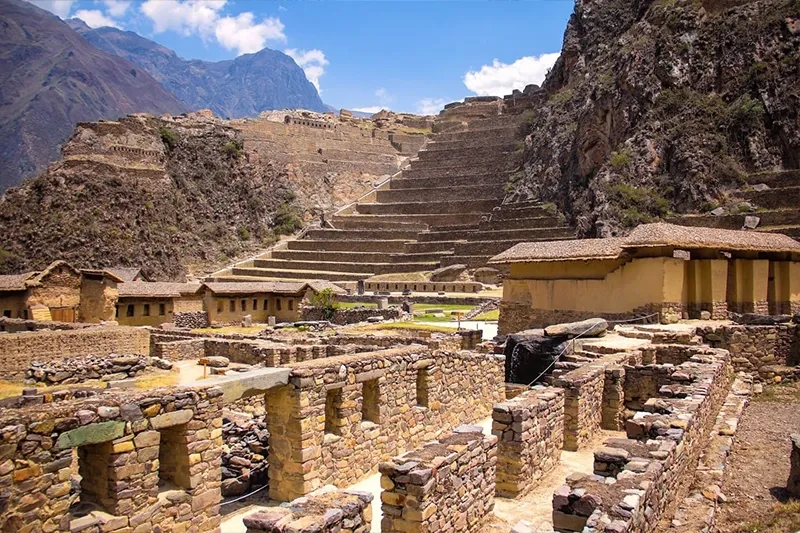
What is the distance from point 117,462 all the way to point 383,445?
4219mm

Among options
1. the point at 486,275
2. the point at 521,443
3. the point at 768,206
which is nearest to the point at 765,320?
the point at 521,443

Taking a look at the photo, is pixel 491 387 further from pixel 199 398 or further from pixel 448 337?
pixel 199 398

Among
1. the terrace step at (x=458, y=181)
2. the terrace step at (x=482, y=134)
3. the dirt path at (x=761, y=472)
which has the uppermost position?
the terrace step at (x=482, y=134)

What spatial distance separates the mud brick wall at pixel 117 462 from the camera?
211 inches

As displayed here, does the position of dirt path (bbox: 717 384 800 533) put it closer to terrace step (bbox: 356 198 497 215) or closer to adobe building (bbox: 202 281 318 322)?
adobe building (bbox: 202 281 318 322)

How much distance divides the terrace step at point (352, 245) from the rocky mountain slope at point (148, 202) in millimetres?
8016

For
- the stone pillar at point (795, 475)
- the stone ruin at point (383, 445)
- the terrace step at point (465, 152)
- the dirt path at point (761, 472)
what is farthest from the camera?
the terrace step at point (465, 152)

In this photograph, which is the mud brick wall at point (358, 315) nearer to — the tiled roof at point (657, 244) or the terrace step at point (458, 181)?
the tiled roof at point (657, 244)

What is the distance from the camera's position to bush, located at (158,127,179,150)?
3083 inches

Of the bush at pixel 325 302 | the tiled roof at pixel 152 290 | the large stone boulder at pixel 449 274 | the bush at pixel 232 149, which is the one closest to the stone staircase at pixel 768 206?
the large stone boulder at pixel 449 274

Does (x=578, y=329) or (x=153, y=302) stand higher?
(x=578, y=329)

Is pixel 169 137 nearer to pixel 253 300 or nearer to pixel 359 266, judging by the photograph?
pixel 359 266

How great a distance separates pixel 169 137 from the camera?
78875mm

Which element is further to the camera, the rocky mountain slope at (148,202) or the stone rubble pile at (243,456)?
the rocky mountain slope at (148,202)
